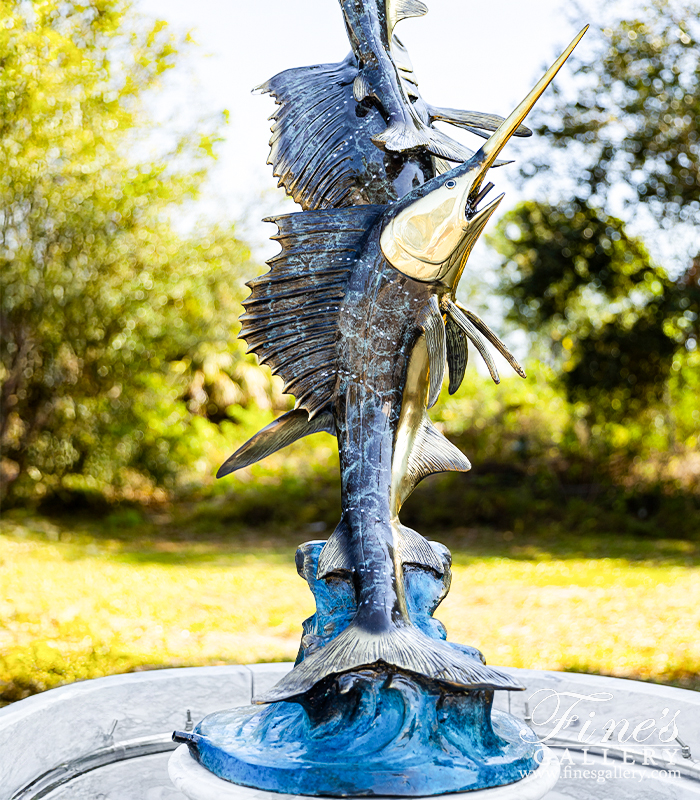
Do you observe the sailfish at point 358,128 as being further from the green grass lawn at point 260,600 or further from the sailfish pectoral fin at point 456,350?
the green grass lawn at point 260,600

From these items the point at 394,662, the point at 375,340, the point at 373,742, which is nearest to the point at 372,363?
the point at 375,340

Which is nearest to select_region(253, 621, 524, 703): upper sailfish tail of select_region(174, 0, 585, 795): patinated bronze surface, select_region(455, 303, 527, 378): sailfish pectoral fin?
select_region(174, 0, 585, 795): patinated bronze surface

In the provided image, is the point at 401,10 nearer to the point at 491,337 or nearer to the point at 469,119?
the point at 469,119

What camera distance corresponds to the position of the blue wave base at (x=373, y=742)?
2.72 metres

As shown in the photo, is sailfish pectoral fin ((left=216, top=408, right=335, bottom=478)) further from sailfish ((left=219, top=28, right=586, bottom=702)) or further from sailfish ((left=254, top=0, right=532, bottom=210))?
sailfish ((left=254, top=0, right=532, bottom=210))

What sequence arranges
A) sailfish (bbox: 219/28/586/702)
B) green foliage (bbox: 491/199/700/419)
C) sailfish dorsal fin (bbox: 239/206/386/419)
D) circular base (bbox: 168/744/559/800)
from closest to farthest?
circular base (bbox: 168/744/559/800) < sailfish (bbox: 219/28/586/702) < sailfish dorsal fin (bbox: 239/206/386/419) < green foliage (bbox: 491/199/700/419)

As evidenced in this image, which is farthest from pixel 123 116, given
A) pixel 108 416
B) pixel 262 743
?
pixel 262 743

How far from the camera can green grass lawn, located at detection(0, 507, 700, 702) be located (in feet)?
23.2

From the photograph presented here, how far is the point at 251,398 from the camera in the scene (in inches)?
650

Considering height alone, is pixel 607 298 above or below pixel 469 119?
above

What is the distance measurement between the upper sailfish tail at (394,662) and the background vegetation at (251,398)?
19.1 ft

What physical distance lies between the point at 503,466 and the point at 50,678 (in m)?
9.46

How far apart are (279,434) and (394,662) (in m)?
1.15

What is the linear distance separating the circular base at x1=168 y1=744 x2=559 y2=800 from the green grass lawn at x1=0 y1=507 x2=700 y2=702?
134 inches
